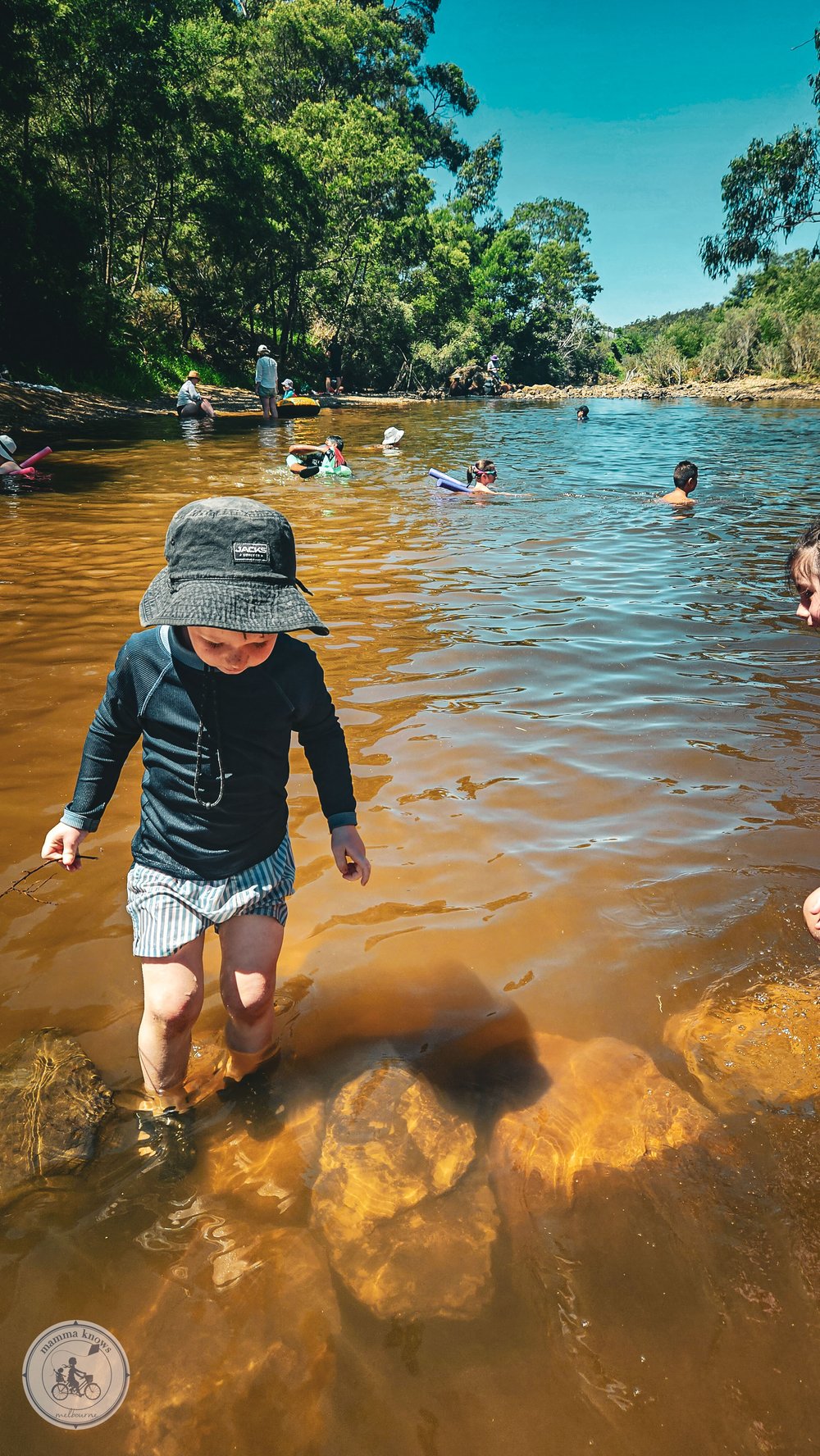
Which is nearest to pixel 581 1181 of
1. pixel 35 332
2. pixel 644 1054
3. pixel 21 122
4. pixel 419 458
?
pixel 644 1054

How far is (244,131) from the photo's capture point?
89.5 feet

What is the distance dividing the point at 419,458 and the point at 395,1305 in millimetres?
16234

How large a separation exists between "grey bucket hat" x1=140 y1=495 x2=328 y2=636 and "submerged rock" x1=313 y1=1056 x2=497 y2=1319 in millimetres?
1328

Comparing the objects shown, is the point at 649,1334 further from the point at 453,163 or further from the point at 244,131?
the point at 453,163

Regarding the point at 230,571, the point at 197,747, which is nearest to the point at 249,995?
the point at 197,747

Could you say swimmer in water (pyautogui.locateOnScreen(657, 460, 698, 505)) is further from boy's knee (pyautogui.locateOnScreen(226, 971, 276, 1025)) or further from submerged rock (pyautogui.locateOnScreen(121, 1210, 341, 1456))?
submerged rock (pyautogui.locateOnScreen(121, 1210, 341, 1456))

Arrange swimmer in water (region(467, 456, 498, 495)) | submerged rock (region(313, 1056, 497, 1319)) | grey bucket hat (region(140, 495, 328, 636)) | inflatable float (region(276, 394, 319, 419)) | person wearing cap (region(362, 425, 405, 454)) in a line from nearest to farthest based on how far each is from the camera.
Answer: submerged rock (region(313, 1056, 497, 1319)) < grey bucket hat (region(140, 495, 328, 636)) < swimmer in water (region(467, 456, 498, 495)) < person wearing cap (region(362, 425, 405, 454)) < inflatable float (region(276, 394, 319, 419))

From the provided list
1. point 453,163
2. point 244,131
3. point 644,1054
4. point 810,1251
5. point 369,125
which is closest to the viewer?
point 810,1251

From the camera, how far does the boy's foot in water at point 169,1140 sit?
195cm

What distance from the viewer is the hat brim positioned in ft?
5.72

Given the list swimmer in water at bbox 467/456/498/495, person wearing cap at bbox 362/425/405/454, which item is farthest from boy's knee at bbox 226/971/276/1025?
person wearing cap at bbox 362/425/405/454

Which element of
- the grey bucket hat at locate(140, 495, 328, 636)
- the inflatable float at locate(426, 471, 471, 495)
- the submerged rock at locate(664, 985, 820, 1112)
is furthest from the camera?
the inflatable float at locate(426, 471, 471, 495)

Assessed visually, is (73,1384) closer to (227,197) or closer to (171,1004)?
(171,1004)

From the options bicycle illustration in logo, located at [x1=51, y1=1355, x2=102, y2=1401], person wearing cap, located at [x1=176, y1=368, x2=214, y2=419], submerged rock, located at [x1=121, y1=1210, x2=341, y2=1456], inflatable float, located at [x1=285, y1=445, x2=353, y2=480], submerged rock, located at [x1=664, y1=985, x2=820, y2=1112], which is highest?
person wearing cap, located at [x1=176, y1=368, x2=214, y2=419]
